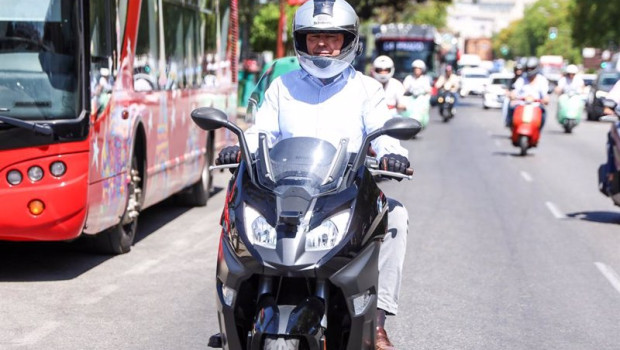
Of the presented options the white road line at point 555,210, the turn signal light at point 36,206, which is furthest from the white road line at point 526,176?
the turn signal light at point 36,206

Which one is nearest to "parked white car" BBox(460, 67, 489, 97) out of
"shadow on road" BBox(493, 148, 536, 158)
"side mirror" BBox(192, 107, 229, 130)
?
"shadow on road" BBox(493, 148, 536, 158)

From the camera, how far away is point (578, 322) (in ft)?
26.6

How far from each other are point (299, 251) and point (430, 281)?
4817 mm

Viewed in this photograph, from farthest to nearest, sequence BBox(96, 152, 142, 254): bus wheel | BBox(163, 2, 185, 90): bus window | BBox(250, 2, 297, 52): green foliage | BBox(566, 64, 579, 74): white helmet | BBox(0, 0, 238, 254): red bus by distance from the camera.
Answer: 1. BBox(250, 2, 297, 52): green foliage
2. BBox(566, 64, 579, 74): white helmet
3. BBox(163, 2, 185, 90): bus window
4. BBox(96, 152, 142, 254): bus wheel
5. BBox(0, 0, 238, 254): red bus

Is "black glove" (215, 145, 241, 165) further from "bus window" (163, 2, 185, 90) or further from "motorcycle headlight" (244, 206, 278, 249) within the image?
"bus window" (163, 2, 185, 90)

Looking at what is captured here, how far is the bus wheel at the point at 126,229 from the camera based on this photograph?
408 inches

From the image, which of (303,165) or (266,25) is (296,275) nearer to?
(303,165)

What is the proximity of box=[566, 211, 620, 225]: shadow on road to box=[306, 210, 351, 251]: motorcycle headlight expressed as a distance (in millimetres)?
9379

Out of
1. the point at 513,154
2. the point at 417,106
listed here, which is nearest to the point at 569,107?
the point at 417,106

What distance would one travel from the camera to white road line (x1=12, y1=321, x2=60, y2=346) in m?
7.14

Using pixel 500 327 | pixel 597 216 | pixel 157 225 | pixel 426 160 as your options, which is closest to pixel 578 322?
pixel 500 327

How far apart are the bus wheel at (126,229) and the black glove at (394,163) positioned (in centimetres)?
493

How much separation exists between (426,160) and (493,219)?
31.3 ft

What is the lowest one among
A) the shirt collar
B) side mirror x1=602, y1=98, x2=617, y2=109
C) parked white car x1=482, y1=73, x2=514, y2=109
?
parked white car x1=482, y1=73, x2=514, y2=109
